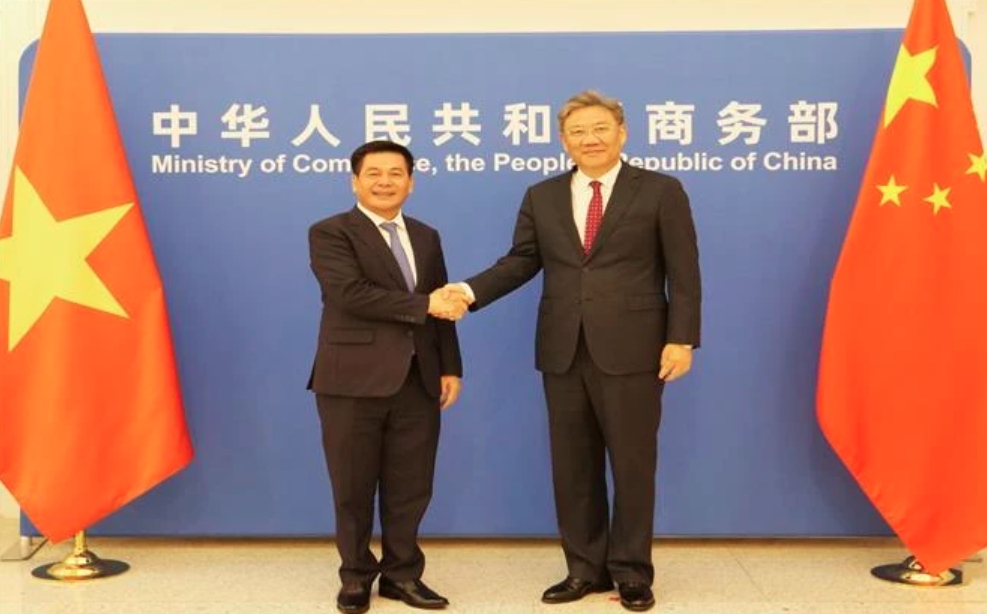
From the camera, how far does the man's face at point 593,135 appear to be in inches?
127

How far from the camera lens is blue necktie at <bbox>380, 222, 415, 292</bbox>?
326cm

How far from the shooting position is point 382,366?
3182 millimetres

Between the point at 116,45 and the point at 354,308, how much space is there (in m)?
1.47

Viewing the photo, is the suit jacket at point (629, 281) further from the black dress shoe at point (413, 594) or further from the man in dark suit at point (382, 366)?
the black dress shoe at point (413, 594)

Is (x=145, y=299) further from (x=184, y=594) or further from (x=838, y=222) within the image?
(x=838, y=222)

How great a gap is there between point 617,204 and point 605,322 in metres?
0.34

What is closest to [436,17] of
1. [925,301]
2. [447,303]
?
[447,303]

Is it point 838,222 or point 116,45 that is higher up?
point 116,45

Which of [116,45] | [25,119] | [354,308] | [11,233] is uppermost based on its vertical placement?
[116,45]

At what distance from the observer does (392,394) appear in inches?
125

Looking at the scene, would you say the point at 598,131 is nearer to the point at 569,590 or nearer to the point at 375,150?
the point at 375,150

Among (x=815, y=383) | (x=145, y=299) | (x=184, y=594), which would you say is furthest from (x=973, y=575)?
(x=145, y=299)

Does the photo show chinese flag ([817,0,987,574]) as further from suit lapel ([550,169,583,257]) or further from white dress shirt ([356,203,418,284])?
white dress shirt ([356,203,418,284])

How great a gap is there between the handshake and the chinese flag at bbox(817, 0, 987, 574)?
1.28 m
